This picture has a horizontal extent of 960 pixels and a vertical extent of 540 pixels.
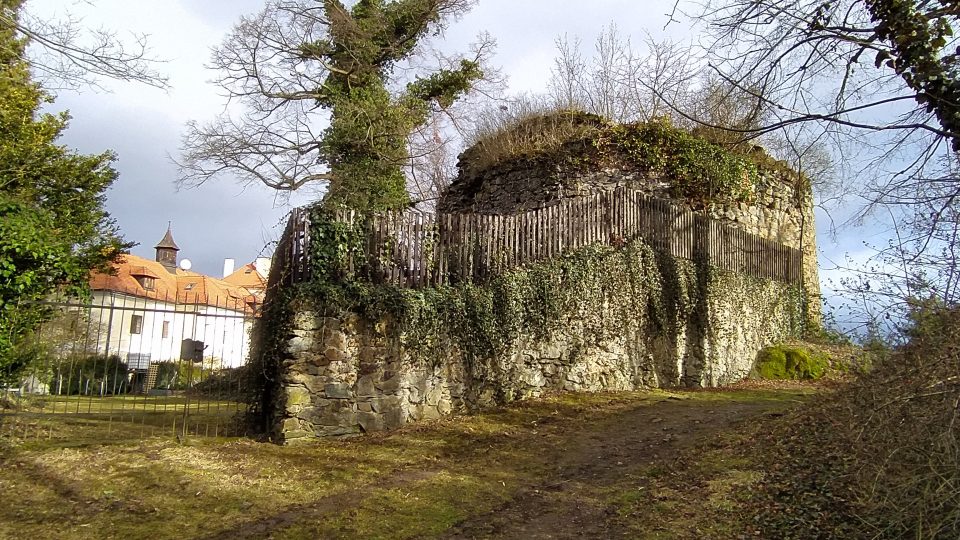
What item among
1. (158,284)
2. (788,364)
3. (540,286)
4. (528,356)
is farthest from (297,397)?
(158,284)

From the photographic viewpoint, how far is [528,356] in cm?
980

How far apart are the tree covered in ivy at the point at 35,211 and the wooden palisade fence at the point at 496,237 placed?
2822 millimetres

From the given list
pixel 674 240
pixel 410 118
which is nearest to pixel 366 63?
pixel 410 118

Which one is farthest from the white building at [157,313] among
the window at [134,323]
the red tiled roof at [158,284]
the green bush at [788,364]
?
the green bush at [788,364]

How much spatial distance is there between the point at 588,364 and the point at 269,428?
5172mm

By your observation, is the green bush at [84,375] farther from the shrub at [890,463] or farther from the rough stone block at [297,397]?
the shrub at [890,463]

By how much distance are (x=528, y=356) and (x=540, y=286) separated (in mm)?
1118

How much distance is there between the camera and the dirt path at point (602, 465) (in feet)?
16.9

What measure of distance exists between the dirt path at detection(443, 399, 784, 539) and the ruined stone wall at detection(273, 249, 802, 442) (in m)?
1.47

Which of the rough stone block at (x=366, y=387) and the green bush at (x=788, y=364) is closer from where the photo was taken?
the rough stone block at (x=366, y=387)

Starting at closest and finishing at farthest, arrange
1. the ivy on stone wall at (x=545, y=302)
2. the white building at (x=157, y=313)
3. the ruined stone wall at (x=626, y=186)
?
the ivy on stone wall at (x=545, y=302) < the ruined stone wall at (x=626, y=186) < the white building at (x=157, y=313)

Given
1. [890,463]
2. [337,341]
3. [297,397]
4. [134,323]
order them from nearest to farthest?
1. [890,463]
2. [297,397]
3. [337,341]
4. [134,323]

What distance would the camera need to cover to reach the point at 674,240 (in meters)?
12.5

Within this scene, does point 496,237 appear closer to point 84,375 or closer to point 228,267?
point 84,375
